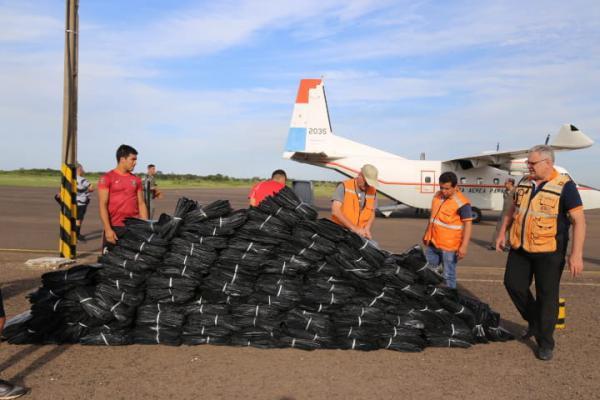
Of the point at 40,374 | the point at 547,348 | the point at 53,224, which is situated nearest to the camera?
the point at 40,374

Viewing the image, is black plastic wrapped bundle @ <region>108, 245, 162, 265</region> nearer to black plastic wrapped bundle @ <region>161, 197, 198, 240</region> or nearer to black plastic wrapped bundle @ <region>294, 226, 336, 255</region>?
black plastic wrapped bundle @ <region>161, 197, 198, 240</region>

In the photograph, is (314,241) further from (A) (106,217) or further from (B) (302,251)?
(A) (106,217)

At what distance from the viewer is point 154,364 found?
14.8 ft

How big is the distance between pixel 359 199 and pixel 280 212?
4.35 feet

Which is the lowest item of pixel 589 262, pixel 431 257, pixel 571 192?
pixel 589 262

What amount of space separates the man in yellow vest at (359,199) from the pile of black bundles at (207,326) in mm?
1896

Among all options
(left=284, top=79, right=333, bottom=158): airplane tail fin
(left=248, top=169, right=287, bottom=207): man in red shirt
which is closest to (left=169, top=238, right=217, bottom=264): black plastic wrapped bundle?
(left=248, top=169, right=287, bottom=207): man in red shirt

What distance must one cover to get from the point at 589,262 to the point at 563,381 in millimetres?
7987

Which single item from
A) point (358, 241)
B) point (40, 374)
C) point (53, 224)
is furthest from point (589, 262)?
point (53, 224)

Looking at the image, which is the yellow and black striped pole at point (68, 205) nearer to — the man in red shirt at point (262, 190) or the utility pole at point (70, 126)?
the utility pole at point (70, 126)

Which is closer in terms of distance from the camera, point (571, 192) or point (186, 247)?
point (571, 192)

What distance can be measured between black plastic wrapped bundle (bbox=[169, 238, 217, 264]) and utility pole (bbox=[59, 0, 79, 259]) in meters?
4.54

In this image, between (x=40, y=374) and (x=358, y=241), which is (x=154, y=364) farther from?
(x=358, y=241)

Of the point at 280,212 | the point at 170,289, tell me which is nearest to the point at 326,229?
the point at 280,212
